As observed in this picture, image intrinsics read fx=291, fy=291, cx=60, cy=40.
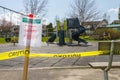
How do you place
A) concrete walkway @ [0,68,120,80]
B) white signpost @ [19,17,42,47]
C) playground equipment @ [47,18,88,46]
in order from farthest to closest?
1. playground equipment @ [47,18,88,46]
2. concrete walkway @ [0,68,120,80]
3. white signpost @ [19,17,42,47]

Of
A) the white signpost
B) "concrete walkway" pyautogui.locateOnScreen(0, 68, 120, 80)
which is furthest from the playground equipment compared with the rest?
the white signpost

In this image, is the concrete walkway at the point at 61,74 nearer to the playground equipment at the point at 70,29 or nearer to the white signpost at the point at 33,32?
the white signpost at the point at 33,32

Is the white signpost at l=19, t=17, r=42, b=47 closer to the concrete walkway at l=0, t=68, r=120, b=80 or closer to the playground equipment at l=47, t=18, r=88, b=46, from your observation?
the concrete walkway at l=0, t=68, r=120, b=80

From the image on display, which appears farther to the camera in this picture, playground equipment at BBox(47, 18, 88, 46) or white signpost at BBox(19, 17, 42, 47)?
playground equipment at BBox(47, 18, 88, 46)

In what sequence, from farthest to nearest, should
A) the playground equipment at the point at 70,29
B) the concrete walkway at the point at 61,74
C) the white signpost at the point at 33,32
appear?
the playground equipment at the point at 70,29, the concrete walkway at the point at 61,74, the white signpost at the point at 33,32

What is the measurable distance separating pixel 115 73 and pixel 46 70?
241 centimetres

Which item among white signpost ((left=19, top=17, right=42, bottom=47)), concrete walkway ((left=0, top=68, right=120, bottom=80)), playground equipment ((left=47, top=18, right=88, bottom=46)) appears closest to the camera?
white signpost ((left=19, top=17, right=42, bottom=47))

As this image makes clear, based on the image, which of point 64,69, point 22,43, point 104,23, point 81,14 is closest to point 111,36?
point 81,14

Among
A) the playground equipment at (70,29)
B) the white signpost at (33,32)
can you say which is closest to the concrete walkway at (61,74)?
the white signpost at (33,32)

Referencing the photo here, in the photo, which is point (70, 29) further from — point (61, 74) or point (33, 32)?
point (33, 32)

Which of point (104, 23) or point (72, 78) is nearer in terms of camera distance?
point (72, 78)

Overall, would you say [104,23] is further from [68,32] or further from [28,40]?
[28,40]

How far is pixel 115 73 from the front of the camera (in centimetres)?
945

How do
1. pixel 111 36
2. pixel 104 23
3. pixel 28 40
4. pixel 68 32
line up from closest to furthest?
pixel 28 40 < pixel 68 32 < pixel 111 36 < pixel 104 23
